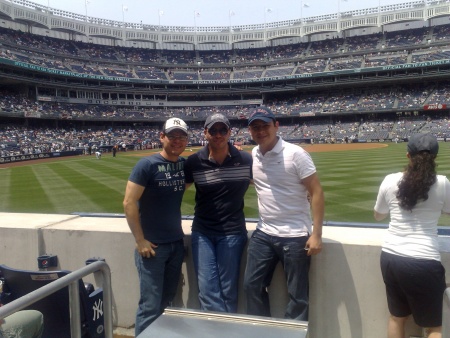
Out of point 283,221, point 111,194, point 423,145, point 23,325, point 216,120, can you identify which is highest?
point 216,120

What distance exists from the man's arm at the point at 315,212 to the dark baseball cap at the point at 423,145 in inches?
29.8

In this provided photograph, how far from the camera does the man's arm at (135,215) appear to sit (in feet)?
11.0

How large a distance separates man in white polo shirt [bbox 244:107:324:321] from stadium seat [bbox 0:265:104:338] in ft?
4.21

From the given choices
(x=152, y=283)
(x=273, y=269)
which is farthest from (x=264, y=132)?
(x=152, y=283)

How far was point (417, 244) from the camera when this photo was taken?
288cm

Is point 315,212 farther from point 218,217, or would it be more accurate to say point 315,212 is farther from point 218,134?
point 218,134

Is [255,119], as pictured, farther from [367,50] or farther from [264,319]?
[367,50]

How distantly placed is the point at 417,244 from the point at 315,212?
78cm

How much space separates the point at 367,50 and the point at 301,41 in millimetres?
13748

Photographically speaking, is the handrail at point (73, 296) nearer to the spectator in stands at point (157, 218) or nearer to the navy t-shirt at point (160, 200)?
the spectator in stands at point (157, 218)

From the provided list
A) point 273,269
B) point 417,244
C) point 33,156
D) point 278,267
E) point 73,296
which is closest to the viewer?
point 73,296

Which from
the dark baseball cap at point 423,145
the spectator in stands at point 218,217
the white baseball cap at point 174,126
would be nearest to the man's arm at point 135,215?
the spectator in stands at point 218,217

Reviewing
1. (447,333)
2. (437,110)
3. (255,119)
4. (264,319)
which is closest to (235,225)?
(255,119)

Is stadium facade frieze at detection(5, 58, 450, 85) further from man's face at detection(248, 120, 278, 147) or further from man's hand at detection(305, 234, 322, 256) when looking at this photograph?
man's hand at detection(305, 234, 322, 256)
